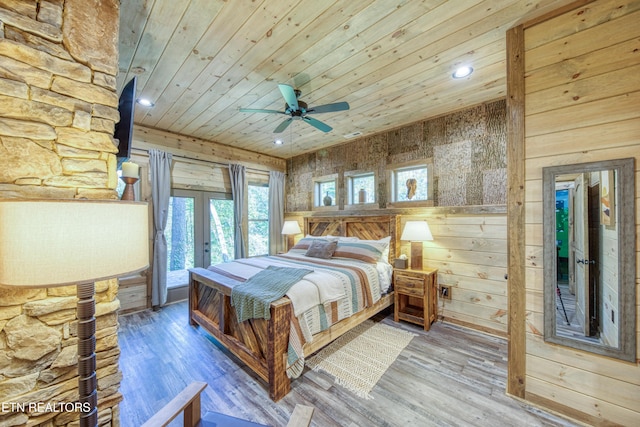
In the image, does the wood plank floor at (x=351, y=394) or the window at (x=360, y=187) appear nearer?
the wood plank floor at (x=351, y=394)

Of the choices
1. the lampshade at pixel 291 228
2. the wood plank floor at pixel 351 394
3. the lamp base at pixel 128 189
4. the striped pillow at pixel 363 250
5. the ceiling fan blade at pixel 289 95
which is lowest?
the wood plank floor at pixel 351 394

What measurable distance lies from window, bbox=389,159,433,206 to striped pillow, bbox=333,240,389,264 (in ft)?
2.75

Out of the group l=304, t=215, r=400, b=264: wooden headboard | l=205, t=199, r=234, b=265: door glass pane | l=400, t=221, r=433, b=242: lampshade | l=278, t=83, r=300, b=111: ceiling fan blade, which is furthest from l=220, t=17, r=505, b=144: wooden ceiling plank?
l=205, t=199, r=234, b=265: door glass pane

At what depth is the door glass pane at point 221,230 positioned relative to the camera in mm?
4508

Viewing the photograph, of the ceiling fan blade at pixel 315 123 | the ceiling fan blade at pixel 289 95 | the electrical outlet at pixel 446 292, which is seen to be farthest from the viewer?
the electrical outlet at pixel 446 292

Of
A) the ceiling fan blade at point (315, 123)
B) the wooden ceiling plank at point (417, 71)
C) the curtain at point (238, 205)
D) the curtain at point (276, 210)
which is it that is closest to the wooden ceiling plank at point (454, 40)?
the wooden ceiling plank at point (417, 71)

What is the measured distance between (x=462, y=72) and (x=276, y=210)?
4.05 m

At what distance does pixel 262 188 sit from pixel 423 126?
3363mm

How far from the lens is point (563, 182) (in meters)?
1.72

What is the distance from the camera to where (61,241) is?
2.47 ft

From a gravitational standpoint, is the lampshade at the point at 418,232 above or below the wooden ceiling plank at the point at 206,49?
below

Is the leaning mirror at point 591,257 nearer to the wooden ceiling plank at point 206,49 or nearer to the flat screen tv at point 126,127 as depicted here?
the wooden ceiling plank at point 206,49

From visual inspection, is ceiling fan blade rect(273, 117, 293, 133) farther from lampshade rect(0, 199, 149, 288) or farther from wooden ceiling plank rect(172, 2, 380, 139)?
lampshade rect(0, 199, 149, 288)

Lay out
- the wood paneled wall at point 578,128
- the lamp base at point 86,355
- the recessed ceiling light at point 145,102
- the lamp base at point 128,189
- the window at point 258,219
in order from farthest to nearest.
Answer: the window at point 258,219, the recessed ceiling light at point 145,102, the wood paneled wall at point 578,128, the lamp base at point 128,189, the lamp base at point 86,355
